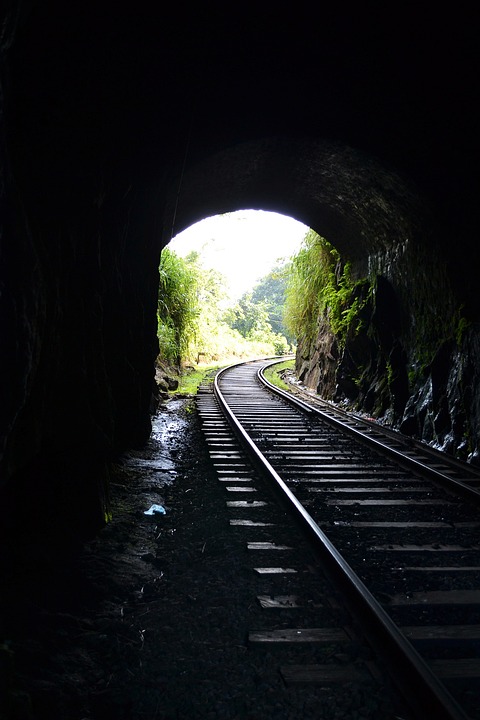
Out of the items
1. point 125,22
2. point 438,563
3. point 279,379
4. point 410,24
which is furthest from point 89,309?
point 279,379

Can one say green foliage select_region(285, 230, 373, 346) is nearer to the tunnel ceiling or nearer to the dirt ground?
the tunnel ceiling

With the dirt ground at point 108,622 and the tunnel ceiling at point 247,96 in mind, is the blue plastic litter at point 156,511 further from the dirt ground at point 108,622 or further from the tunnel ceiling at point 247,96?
the tunnel ceiling at point 247,96

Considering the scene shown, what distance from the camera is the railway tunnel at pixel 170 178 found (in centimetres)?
250

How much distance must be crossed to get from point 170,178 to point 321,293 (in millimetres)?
8622

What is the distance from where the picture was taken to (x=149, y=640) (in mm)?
2365

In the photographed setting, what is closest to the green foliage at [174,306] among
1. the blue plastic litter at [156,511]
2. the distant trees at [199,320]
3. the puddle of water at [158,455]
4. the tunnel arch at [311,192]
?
the distant trees at [199,320]

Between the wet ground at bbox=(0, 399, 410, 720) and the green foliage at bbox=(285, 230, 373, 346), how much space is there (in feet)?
26.6

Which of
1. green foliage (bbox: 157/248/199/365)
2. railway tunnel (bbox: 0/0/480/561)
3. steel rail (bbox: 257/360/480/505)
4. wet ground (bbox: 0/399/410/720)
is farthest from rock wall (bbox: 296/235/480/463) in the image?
green foliage (bbox: 157/248/199/365)

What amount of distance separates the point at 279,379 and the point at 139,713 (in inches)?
671

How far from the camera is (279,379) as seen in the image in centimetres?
1878

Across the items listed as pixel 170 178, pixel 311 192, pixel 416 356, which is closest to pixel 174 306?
pixel 311 192

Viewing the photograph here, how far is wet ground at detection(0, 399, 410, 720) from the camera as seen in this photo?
6.21ft

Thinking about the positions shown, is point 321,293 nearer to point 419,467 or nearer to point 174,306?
point 174,306

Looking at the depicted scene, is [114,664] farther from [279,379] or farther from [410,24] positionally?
[279,379]
